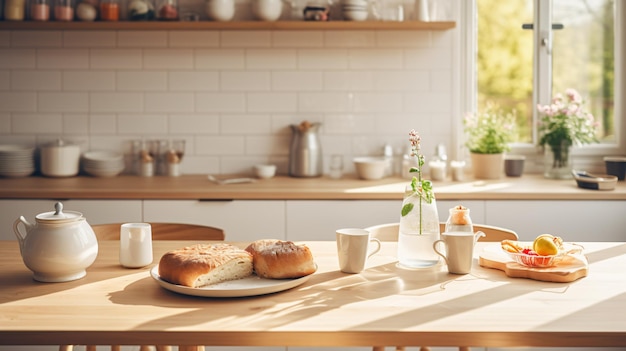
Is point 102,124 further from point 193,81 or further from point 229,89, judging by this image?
point 229,89

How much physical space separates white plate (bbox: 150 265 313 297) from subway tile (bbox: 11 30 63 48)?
279 cm

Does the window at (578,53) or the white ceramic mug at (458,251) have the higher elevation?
the window at (578,53)

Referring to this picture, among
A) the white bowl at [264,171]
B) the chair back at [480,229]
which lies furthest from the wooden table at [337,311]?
the white bowl at [264,171]

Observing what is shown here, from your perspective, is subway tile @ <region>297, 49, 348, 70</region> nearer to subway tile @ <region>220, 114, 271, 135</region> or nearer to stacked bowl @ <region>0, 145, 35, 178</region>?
subway tile @ <region>220, 114, 271, 135</region>

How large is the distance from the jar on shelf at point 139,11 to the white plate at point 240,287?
8.28 ft

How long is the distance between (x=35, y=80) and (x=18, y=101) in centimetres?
16

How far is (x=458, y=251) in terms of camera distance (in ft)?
6.56

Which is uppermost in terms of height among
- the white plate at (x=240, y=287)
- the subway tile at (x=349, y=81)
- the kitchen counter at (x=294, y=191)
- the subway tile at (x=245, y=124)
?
the subway tile at (x=349, y=81)

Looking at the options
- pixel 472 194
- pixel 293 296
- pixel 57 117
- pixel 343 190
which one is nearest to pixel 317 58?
pixel 343 190

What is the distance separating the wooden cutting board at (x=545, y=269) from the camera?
1.94m

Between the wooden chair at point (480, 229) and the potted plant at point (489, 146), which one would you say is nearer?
the wooden chair at point (480, 229)

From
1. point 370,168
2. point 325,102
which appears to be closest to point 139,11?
point 325,102

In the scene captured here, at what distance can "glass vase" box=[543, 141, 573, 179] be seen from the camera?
4.05 metres

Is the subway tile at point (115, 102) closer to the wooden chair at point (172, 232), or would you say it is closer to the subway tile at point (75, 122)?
the subway tile at point (75, 122)
